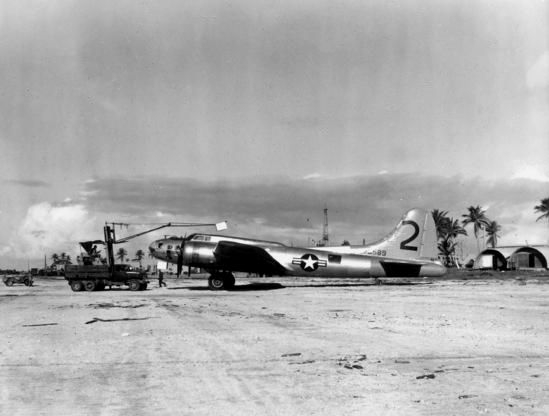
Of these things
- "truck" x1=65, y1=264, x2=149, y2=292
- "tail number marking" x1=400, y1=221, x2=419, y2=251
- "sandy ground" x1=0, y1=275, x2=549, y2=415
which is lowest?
"sandy ground" x1=0, y1=275, x2=549, y2=415

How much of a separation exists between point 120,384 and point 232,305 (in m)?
14.0

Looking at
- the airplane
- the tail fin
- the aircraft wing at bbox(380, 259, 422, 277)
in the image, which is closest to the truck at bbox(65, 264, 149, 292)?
the airplane

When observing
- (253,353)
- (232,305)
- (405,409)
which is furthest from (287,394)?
(232,305)

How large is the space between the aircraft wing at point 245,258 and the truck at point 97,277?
215 inches

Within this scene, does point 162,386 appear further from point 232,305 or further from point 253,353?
point 232,305

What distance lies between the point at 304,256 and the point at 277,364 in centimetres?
2508

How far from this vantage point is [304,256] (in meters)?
33.9

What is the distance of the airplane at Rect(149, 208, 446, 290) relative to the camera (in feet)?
109

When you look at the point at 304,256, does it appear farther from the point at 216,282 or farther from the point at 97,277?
the point at 97,277

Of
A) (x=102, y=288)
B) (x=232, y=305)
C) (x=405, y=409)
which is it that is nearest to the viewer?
(x=405, y=409)

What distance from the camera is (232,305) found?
844 inches

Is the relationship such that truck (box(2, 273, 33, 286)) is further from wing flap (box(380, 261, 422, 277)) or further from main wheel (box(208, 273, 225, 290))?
wing flap (box(380, 261, 422, 277))

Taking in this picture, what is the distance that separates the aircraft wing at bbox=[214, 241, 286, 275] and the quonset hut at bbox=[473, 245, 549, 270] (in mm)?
60357

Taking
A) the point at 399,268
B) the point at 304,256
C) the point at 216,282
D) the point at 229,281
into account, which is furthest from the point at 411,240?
the point at 216,282
